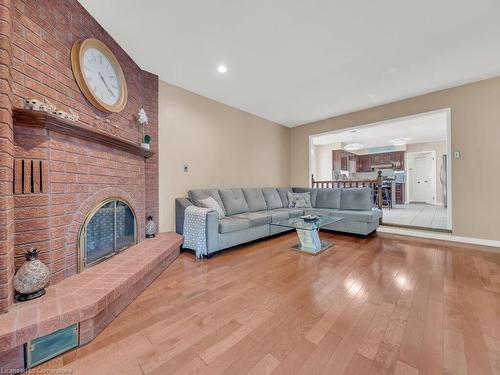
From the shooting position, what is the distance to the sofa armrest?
125 inches

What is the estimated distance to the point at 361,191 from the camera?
4.18m

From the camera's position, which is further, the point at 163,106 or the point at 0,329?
the point at 163,106

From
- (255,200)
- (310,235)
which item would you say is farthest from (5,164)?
(255,200)

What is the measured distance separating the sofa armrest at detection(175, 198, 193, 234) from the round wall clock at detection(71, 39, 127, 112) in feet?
4.92

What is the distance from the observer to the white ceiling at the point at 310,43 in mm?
1939

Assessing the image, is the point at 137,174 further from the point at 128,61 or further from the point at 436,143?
the point at 436,143

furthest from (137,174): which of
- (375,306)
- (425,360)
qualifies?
(425,360)

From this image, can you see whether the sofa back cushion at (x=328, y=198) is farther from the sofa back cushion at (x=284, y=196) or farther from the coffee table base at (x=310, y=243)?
the coffee table base at (x=310, y=243)

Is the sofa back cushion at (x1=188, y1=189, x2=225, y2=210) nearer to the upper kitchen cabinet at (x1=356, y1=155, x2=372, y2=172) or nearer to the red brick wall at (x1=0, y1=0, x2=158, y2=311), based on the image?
the red brick wall at (x1=0, y1=0, x2=158, y2=311)

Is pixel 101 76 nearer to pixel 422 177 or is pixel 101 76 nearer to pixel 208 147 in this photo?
pixel 208 147

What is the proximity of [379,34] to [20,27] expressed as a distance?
126 inches

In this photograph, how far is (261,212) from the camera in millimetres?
3951

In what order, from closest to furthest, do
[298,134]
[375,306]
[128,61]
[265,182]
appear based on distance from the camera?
[375,306]
[128,61]
[265,182]
[298,134]

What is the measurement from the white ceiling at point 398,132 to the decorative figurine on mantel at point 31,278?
540cm
